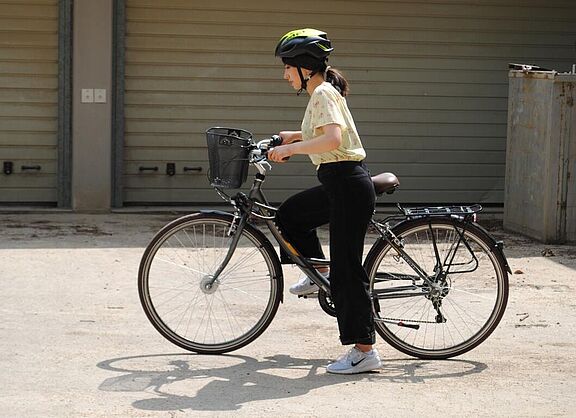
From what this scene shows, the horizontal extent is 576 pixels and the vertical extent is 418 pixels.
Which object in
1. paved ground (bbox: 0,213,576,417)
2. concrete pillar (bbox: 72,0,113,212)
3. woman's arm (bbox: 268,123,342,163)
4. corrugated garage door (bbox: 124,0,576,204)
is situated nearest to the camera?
paved ground (bbox: 0,213,576,417)

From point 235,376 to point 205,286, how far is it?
0.61 metres

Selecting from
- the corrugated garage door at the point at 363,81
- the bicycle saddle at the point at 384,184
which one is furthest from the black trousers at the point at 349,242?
the corrugated garage door at the point at 363,81

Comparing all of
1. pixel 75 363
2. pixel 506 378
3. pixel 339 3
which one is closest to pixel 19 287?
pixel 75 363

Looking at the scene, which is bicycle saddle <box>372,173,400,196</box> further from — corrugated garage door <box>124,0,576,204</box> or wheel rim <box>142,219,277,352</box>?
corrugated garage door <box>124,0,576,204</box>

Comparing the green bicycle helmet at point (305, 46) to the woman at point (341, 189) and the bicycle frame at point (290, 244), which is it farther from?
the bicycle frame at point (290, 244)

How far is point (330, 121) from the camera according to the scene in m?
6.32

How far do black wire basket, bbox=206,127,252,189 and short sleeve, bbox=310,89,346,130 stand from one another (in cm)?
44

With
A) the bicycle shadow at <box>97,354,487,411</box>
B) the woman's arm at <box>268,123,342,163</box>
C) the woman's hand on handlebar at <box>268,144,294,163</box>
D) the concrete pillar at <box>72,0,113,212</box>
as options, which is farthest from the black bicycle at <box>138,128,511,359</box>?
the concrete pillar at <box>72,0,113,212</box>

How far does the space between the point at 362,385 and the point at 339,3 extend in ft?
23.7

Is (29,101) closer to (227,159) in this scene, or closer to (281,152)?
(227,159)

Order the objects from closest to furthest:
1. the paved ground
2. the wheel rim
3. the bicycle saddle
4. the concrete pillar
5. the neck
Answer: the paved ground < the neck < the bicycle saddle < the wheel rim < the concrete pillar

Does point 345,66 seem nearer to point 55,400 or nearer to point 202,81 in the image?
point 202,81

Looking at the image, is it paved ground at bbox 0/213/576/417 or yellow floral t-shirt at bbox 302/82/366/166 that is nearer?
paved ground at bbox 0/213/576/417

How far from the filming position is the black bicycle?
22.3 feet
